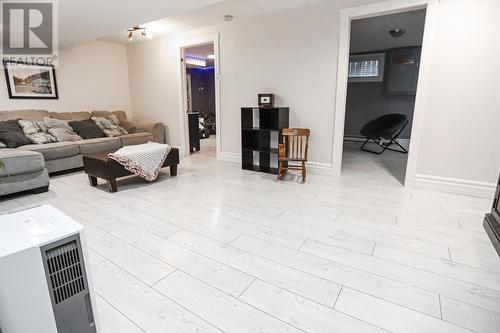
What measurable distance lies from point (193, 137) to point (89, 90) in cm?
226

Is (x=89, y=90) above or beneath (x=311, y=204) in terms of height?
above

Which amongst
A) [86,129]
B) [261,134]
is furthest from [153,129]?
[261,134]

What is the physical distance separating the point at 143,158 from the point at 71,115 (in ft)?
8.58

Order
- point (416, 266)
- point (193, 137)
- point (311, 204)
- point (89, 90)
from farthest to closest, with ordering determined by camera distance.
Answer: point (193, 137) → point (89, 90) → point (311, 204) → point (416, 266)

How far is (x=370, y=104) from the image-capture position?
6758 mm

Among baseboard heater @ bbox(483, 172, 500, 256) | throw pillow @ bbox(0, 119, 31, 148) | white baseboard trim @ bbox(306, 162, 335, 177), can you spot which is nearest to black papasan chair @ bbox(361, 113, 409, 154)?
white baseboard trim @ bbox(306, 162, 335, 177)

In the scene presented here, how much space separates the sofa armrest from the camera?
17.0 feet

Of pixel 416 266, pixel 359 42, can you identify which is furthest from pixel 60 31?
pixel 359 42

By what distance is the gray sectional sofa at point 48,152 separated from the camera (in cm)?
285

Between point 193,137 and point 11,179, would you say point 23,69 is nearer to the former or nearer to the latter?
point 11,179

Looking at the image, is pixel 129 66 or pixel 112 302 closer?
pixel 112 302

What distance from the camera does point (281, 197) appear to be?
290 cm

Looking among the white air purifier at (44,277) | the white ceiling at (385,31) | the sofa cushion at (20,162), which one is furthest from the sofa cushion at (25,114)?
the white ceiling at (385,31)

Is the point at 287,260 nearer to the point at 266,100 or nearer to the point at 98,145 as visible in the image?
the point at 266,100
